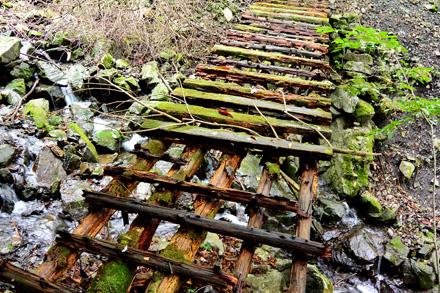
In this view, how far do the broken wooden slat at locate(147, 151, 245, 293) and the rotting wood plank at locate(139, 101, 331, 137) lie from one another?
42cm

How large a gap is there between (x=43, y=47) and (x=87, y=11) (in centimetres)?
251

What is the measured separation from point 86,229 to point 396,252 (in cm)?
563

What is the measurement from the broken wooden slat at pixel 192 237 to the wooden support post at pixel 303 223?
609 millimetres

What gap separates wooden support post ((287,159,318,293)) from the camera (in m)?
2.00

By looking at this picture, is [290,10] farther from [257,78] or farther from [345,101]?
[257,78]

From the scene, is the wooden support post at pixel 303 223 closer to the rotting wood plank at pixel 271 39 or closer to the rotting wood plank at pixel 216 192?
the rotting wood plank at pixel 216 192

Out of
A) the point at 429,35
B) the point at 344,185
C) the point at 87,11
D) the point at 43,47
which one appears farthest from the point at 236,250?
the point at 429,35

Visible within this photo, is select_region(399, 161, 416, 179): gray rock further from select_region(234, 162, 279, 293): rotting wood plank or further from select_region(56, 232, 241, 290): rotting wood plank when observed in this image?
select_region(56, 232, 241, 290): rotting wood plank

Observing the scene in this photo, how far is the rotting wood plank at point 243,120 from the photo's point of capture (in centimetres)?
310

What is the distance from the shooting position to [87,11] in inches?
254

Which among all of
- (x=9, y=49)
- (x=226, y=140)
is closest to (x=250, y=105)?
(x=226, y=140)

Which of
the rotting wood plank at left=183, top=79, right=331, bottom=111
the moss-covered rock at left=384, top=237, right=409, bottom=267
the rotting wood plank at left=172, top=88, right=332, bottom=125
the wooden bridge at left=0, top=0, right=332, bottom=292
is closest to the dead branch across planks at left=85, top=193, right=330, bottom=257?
the wooden bridge at left=0, top=0, right=332, bottom=292

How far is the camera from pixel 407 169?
674 cm

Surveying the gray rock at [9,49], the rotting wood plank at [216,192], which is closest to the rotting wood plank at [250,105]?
the rotting wood plank at [216,192]
